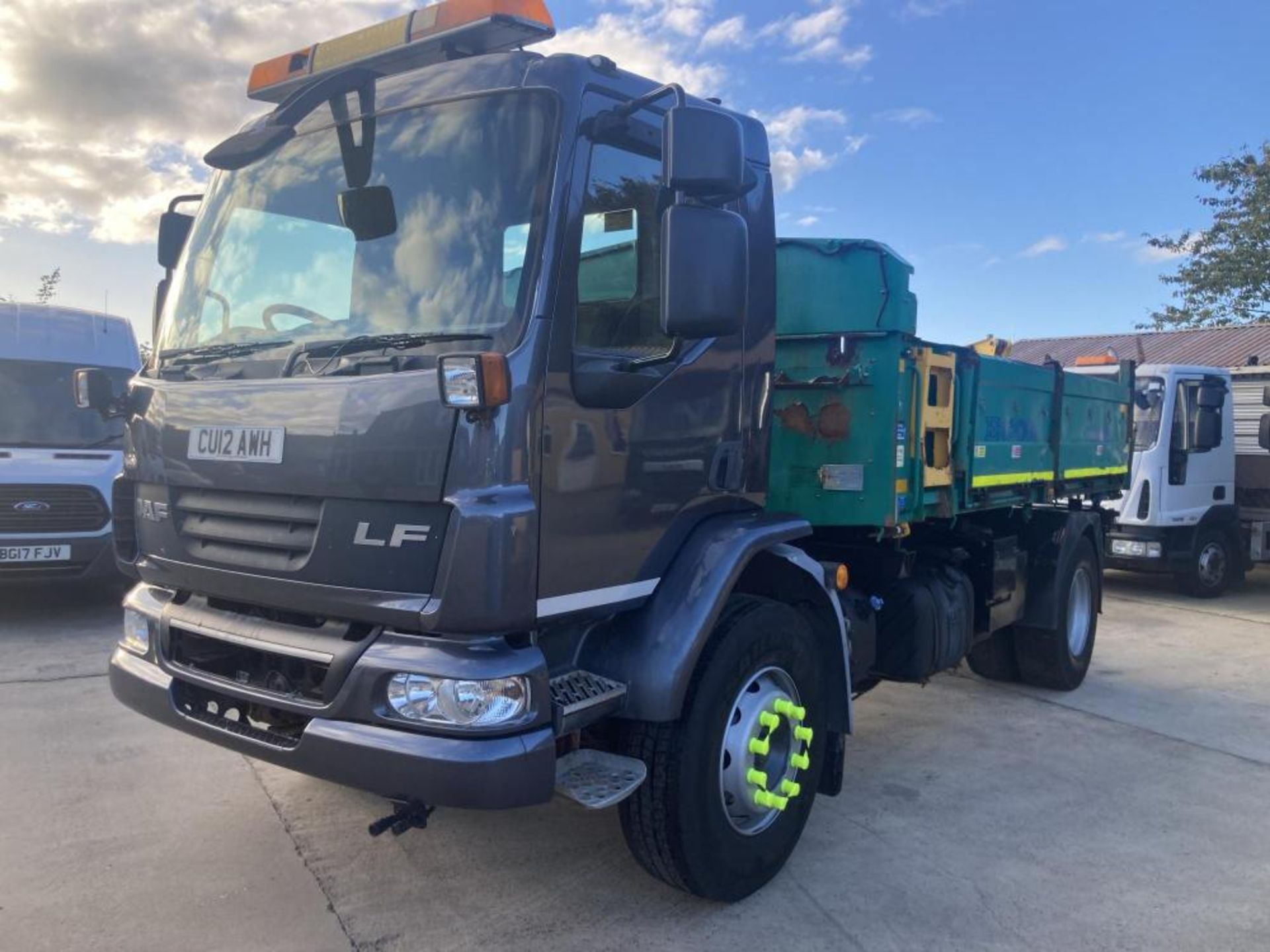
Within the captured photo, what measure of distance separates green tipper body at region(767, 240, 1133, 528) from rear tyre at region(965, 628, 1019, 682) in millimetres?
1794

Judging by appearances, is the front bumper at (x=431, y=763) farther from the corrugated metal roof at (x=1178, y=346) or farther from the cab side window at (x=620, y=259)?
the corrugated metal roof at (x=1178, y=346)

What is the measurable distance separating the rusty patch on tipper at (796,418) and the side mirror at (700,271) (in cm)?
140

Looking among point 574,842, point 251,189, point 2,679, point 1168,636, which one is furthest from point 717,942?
point 1168,636

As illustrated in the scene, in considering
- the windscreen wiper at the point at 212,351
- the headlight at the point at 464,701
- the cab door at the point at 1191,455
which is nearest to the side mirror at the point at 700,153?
the windscreen wiper at the point at 212,351

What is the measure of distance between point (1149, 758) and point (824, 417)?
2663mm

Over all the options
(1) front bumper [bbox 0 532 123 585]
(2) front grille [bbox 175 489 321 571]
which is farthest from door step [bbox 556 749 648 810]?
(1) front bumper [bbox 0 532 123 585]

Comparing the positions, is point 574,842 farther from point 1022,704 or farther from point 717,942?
point 1022,704

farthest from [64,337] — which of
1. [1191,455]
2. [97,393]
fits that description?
[1191,455]

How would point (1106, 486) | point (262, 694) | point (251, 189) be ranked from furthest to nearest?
point (1106, 486)
point (251, 189)
point (262, 694)

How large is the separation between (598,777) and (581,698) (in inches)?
10.2

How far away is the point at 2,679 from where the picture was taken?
19.4ft

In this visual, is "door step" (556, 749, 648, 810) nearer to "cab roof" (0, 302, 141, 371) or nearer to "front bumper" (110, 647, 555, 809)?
"front bumper" (110, 647, 555, 809)

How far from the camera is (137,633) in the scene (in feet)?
11.2

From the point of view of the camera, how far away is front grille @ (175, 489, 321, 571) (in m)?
2.86
